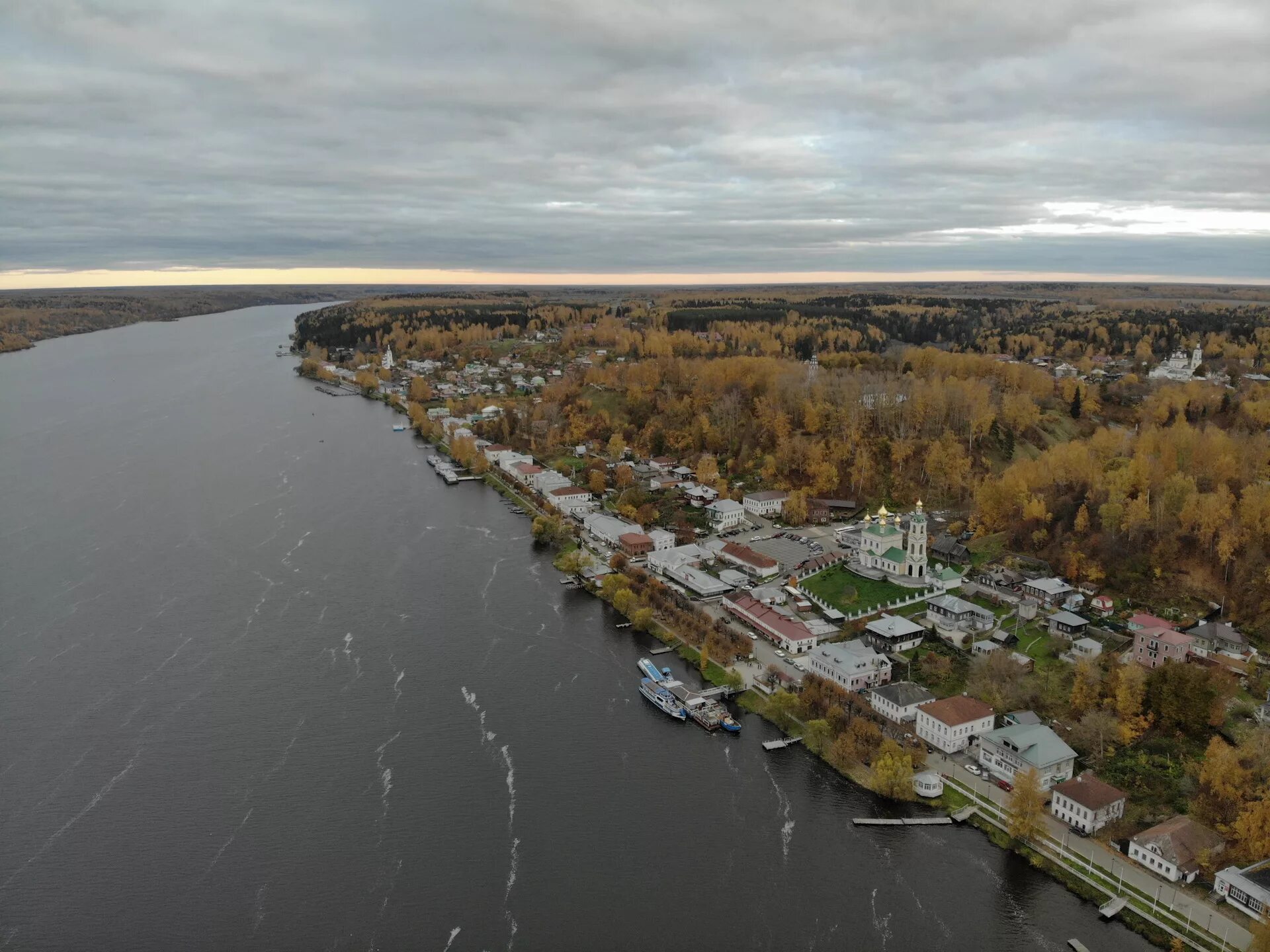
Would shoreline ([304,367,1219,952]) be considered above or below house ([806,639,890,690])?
below


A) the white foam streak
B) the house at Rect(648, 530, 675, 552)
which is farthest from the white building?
the white foam streak

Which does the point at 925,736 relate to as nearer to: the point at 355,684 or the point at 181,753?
the point at 355,684

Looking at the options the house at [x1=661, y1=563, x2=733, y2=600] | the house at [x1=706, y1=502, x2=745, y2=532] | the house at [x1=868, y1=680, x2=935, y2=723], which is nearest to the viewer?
the house at [x1=868, y1=680, x2=935, y2=723]

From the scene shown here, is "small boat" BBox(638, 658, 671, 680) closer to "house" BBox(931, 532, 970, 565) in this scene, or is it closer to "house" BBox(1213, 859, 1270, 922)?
"house" BBox(1213, 859, 1270, 922)

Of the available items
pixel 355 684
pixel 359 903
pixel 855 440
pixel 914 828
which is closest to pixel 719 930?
pixel 914 828

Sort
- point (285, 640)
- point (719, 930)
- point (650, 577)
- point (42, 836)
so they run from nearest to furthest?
point (719, 930), point (42, 836), point (285, 640), point (650, 577)

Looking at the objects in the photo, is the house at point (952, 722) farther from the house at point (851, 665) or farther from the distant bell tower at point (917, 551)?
the distant bell tower at point (917, 551)
